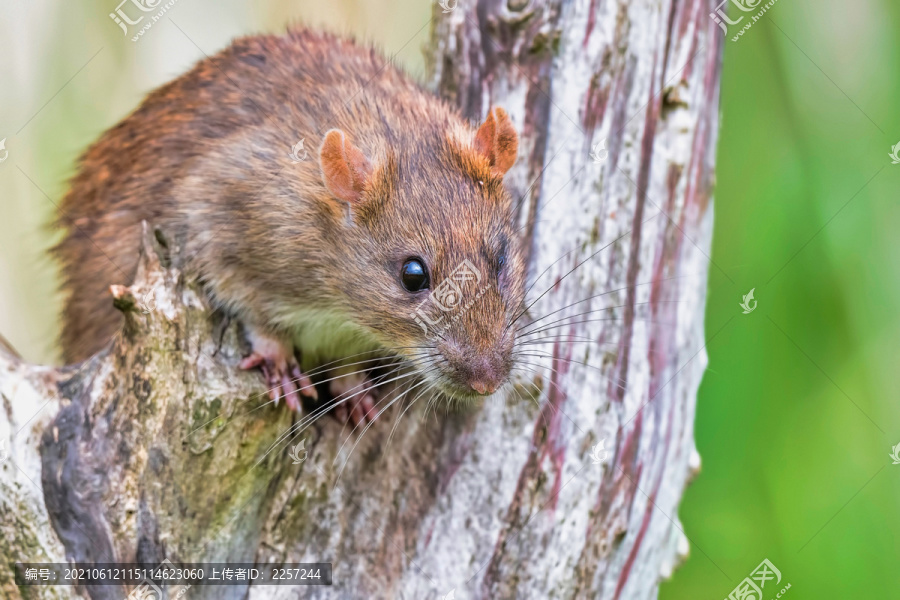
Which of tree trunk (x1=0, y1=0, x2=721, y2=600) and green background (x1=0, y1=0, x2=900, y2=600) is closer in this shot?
tree trunk (x1=0, y1=0, x2=721, y2=600)

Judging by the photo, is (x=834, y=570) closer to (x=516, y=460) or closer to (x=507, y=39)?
(x=516, y=460)

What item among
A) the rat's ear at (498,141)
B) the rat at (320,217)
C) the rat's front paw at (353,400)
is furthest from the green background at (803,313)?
the rat's front paw at (353,400)

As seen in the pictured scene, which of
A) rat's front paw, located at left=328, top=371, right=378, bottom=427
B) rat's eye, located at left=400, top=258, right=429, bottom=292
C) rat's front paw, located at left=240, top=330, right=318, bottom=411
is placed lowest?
rat's front paw, located at left=328, top=371, right=378, bottom=427

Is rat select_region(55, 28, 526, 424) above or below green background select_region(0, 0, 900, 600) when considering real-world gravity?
above

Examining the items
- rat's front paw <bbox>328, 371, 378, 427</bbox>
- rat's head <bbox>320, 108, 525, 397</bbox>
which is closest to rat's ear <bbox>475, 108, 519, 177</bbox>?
rat's head <bbox>320, 108, 525, 397</bbox>

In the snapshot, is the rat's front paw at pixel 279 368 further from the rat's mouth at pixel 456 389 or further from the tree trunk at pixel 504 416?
the rat's mouth at pixel 456 389

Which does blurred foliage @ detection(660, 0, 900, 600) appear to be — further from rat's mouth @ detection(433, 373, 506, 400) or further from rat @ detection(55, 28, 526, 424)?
rat's mouth @ detection(433, 373, 506, 400)

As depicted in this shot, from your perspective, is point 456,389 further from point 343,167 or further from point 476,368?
point 343,167
